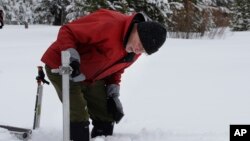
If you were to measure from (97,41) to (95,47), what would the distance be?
0.09 meters

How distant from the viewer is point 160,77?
609 centimetres

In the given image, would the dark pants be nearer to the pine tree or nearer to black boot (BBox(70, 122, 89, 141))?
black boot (BBox(70, 122, 89, 141))

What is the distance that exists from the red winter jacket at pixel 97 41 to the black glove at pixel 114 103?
45 cm

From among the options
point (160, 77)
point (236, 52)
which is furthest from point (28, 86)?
point (236, 52)

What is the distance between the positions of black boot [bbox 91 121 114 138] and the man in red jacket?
438 mm

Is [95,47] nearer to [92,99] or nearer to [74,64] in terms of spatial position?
[74,64]

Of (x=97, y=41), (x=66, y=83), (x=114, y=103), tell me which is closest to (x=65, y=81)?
(x=66, y=83)

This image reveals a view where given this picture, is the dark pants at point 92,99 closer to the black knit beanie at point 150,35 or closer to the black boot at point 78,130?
the black boot at point 78,130

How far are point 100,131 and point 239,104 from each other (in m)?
1.46

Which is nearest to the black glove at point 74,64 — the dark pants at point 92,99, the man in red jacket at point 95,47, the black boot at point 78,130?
the man in red jacket at point 95,47

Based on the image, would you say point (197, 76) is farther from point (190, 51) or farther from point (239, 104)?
point (190, 51)

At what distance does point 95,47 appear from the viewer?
3.23 metres

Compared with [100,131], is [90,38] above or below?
above

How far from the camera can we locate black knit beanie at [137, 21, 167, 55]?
2.97 metres
